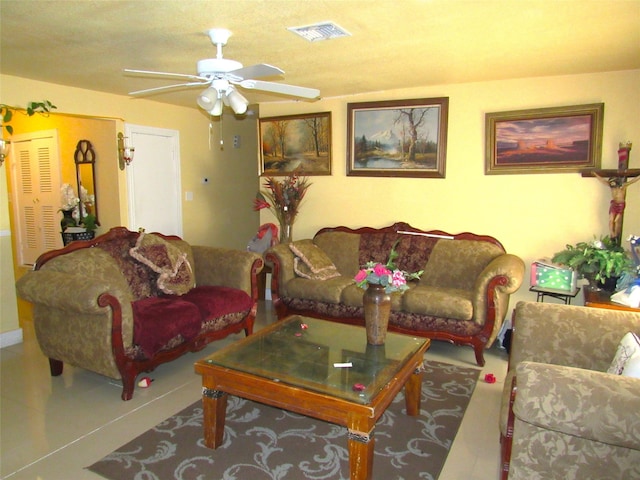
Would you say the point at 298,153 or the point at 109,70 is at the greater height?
the point at 109,70

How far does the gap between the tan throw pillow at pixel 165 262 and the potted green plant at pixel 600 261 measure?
309 cm

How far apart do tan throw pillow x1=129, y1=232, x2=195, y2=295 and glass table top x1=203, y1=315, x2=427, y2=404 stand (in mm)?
1157

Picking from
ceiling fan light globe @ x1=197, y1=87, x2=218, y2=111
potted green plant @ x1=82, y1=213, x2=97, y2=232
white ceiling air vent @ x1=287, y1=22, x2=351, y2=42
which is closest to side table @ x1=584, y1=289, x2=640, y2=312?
white ceiling air vent @ x1=287, y1=22, x2=351, y2=42

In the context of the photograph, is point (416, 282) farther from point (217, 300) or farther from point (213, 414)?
point (213, 414)

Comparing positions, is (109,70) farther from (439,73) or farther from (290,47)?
(439,73)

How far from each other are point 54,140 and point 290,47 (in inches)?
154


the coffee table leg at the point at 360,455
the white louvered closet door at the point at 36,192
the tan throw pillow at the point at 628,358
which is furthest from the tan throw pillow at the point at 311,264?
the white louvered closet door at the point at 36,192

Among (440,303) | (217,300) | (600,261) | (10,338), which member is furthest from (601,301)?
Answer: (10,338)

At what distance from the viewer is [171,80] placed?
3.96 metres

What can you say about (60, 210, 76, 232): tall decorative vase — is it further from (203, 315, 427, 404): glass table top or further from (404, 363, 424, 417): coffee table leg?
(404, 363, 424, 417): coffee table leg

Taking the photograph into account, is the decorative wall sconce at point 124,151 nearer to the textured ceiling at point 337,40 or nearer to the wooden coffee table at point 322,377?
the textured ceiling at point 337,40

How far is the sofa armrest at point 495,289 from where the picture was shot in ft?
11.5

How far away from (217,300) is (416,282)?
1914mm

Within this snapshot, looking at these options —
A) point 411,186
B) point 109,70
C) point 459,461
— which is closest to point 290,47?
point 109,70
